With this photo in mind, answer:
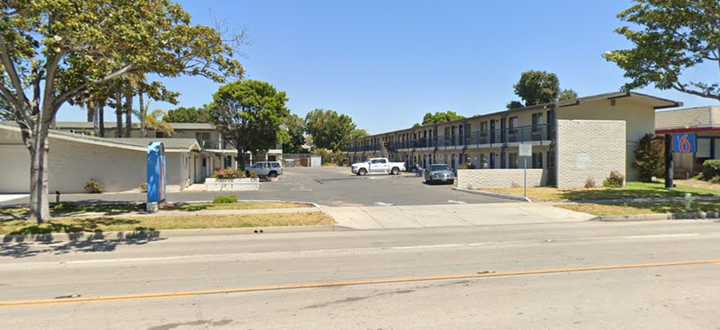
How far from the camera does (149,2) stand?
12.9 metres

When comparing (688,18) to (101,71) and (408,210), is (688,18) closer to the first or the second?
(408,210)

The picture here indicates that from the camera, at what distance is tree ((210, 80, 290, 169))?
39594 millimetres

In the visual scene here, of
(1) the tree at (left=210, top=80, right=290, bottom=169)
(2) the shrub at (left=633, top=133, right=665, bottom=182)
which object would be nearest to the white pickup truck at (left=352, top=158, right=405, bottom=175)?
(1) the tree at (left=210, top=80, right=290, bottom=169)

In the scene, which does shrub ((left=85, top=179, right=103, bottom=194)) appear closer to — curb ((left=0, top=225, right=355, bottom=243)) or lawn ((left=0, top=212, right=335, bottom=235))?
lawn ((left=0, top=212, right=335, bottom=235))

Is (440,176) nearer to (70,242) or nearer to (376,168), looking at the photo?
(376,168)

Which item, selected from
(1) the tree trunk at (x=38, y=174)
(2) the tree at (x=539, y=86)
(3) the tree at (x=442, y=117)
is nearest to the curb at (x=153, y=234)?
(1) the tree trunk at (x=38, y=174)

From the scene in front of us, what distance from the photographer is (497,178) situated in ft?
86.0

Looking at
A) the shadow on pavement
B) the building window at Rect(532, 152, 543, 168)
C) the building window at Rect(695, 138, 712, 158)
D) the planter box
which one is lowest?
the shadow on pavement

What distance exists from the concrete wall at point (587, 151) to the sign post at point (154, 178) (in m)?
20.6

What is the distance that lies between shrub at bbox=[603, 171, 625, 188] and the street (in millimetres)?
15024

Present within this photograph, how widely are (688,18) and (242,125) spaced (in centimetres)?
3320

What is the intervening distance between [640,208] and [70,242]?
18.0m

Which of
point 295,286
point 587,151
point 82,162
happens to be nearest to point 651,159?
point 587,151

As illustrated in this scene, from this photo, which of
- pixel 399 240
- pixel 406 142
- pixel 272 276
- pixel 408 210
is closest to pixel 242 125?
pixel 406 142
